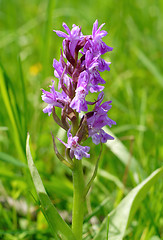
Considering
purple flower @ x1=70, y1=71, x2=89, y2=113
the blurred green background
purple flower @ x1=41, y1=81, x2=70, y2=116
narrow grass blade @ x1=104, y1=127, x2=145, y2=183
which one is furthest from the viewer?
narrow grass blade @ x1=104, y1=127, x2=145, y2=183

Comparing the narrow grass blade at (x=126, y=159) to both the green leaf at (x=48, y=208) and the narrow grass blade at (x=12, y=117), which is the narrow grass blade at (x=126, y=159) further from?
the green leaf at (x=48, y=208)

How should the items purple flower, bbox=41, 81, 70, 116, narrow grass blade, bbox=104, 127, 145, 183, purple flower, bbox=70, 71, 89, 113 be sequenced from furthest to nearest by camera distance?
narrow grass blade, bbox=104, 127, 145, 183 → purple flower, bbox=41, 81, 70, 116 → purple flower, bbox=70, 71, 89, 113

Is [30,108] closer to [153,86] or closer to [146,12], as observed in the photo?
[153,86]

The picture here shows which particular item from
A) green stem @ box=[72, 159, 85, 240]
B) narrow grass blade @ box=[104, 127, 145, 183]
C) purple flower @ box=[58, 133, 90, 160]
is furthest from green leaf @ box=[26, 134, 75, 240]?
narrow grass blade @ box=[104, 127, 145, 183]

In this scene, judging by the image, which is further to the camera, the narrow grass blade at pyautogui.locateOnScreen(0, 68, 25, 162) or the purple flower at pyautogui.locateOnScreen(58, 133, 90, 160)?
the narrow grass blade at pyautogui.locateOnScreen(0, 68, 25, 162)

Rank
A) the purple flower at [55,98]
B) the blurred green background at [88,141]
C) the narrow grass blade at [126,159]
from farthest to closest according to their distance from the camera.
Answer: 1. the narrow grass blade at [126,159]
2. the blurred green background at [88,141]
3. the purple flower at [55,98]

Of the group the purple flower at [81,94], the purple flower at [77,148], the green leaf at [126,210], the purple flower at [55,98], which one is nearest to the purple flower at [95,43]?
the purple flower at [81,94]

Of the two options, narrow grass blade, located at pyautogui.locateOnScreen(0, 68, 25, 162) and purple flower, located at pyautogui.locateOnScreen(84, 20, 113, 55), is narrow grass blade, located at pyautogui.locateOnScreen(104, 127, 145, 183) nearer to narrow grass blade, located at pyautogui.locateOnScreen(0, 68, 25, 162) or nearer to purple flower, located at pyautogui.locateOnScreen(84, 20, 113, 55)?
narrow grass blade, located at pyautogui.locateOnScreen(0, 68, 25, 162)
